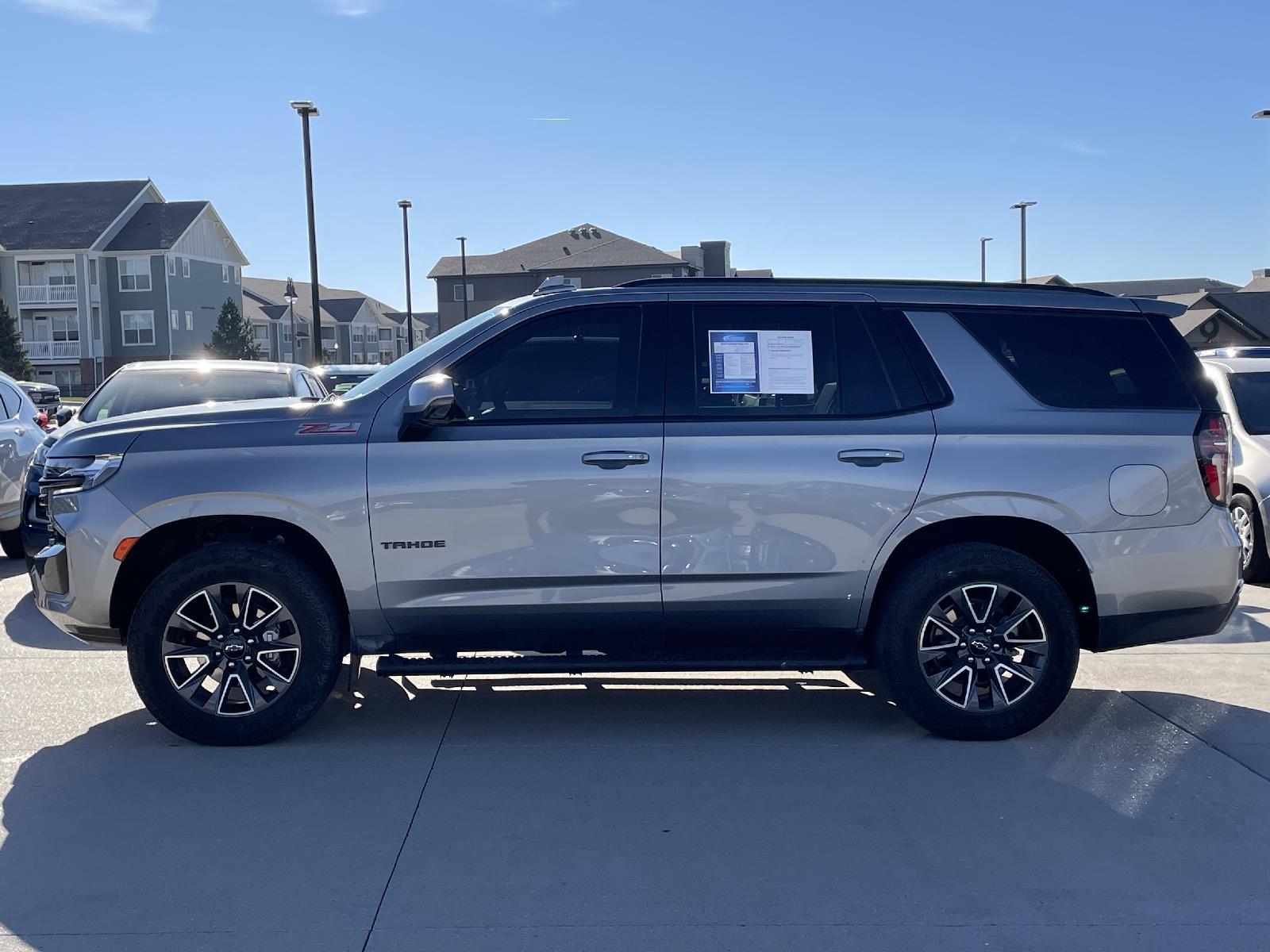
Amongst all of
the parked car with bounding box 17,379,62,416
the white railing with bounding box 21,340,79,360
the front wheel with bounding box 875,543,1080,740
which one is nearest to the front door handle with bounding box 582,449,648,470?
the front wheel with bounding box 875,543,1080,740

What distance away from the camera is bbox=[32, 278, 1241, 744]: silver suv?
5.34 m

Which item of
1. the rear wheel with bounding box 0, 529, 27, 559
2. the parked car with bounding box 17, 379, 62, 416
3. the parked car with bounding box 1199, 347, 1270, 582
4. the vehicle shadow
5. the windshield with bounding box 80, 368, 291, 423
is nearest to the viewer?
the vehicle shadow

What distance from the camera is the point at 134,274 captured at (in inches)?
2466

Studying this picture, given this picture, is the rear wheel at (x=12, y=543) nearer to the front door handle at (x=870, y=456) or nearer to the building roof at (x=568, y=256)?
the front door handle at (x=870, y=456)

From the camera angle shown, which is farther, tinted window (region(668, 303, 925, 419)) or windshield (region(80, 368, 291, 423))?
windshield (region(80, 368, 291, 423))

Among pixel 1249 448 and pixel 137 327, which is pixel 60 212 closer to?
pixel 137 327

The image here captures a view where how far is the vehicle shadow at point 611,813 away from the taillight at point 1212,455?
1.16 meters

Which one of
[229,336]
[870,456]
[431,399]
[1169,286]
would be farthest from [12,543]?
[1169,286]

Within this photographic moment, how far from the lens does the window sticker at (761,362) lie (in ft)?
18.1

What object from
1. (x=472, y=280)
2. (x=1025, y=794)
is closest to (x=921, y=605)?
(x=1025, y=794)

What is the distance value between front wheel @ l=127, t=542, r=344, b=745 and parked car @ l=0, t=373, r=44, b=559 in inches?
232

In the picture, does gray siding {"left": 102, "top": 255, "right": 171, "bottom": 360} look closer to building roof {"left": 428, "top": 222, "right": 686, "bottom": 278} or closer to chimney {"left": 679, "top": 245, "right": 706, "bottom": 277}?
building roof {"left": 428, "top": 222, "right": 686, "bottom": 278}

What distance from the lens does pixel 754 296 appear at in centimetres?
565

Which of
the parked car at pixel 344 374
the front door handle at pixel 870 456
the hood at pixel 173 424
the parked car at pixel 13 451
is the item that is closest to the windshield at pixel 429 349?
the hood at pixel 173 424
